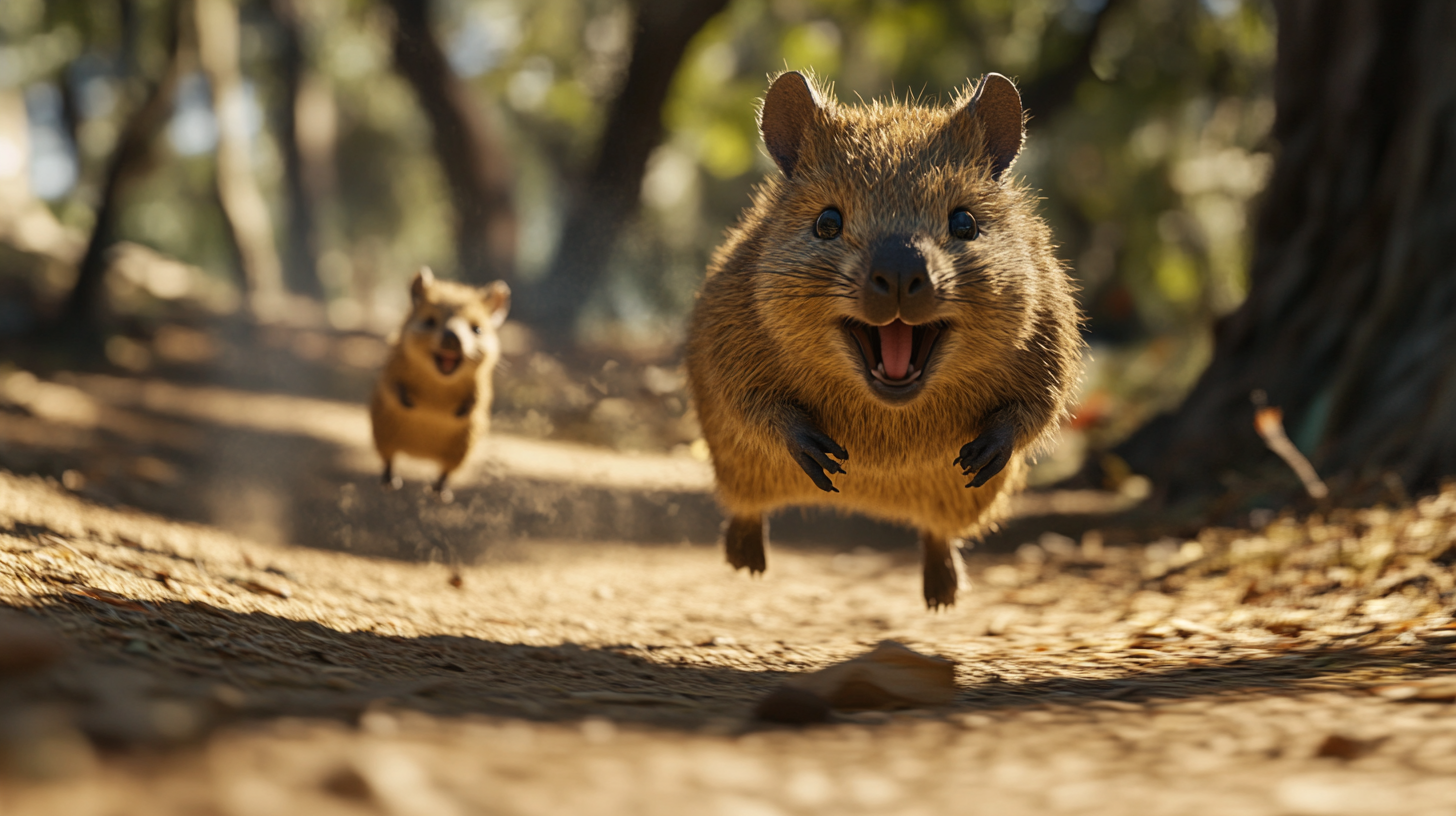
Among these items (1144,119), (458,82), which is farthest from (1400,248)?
(458,82)

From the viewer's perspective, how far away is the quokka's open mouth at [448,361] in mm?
5383

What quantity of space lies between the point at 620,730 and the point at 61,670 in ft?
3.87

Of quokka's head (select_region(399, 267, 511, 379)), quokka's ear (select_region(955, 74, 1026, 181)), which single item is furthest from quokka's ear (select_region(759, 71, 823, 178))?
quokka's head (select_region(399, 267, 511, 379))

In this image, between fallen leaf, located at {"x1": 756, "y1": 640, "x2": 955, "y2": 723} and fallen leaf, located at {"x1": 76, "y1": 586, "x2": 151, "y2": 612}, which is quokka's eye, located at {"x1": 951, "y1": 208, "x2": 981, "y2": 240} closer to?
fallen leaf, located at {"x1": 756, "y1": 640, "x2": 955, "y2": 723}

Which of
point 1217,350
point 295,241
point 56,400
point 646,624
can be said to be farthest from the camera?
point 295,241

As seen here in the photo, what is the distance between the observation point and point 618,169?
14031 millimetres

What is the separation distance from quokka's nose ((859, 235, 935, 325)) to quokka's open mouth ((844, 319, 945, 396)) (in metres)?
0.15

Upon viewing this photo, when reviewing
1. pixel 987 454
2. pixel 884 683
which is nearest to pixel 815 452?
pixel 987 454

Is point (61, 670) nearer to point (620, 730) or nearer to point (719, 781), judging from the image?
point (620, 730)

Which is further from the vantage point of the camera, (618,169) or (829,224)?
(618,169)

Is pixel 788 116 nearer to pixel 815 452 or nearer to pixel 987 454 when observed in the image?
pixel 815 452

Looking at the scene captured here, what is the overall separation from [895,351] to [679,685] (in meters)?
1.35

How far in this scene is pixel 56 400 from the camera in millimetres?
10156

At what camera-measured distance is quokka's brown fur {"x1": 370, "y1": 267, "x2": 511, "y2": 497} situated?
18.6 feet
